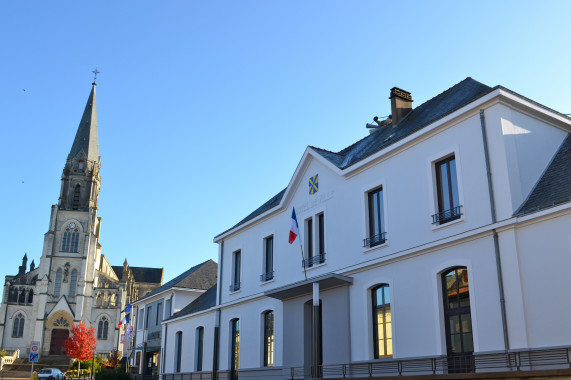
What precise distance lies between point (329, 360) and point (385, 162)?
22.4 feet

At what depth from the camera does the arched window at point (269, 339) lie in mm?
22561

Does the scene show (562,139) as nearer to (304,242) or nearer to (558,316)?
(558,316)

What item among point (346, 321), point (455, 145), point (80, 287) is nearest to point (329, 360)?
point (346, 321)

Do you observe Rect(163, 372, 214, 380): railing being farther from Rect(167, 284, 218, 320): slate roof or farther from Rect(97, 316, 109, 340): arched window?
Rect(97, 316, 109, 340): arched window

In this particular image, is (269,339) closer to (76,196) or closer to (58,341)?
(58,341)

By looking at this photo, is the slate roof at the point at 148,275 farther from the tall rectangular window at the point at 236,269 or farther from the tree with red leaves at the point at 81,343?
the tall rectangular window at the point at 236,269

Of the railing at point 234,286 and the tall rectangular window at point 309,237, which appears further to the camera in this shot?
the railing at point 234,286

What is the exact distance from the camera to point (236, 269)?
26812 mm

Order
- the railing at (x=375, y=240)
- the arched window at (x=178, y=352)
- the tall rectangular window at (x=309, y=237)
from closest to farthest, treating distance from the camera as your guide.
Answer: the railing at (x=375, y=240) → the tall rectangular window at (x=309, y=237) → the arched window at (x=178, y=352)

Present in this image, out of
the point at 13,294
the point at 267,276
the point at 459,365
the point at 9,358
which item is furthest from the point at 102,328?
the point at 459,365

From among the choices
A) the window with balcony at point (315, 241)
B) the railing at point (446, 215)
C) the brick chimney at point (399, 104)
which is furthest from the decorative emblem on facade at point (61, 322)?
the railing at point (446, 215)

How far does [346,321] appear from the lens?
18.1 metres

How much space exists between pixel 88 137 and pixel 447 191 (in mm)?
83190

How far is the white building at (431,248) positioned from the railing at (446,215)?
3 cm
